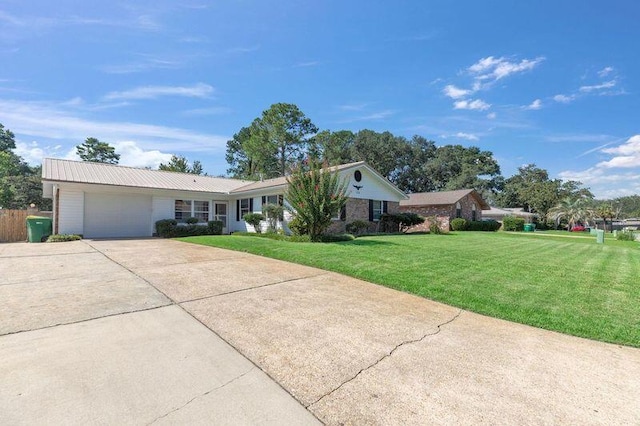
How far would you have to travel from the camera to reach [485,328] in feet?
14.2

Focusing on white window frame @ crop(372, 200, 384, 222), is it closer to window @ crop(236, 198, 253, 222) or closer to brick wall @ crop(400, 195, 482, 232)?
brick wall @ crop(400, 195, 482, 232)

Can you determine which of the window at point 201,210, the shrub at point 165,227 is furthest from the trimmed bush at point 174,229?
the window at point 201,210

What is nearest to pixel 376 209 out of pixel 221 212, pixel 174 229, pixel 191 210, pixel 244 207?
pixel 244 207

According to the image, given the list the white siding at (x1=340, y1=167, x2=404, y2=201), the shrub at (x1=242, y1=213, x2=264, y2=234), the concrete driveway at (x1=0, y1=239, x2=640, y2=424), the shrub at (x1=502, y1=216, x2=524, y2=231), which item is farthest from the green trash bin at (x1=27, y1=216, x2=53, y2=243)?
the shrub at (x1=502, y1=216, x2=524, y2=231)

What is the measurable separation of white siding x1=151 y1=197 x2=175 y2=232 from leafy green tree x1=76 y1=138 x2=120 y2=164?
35.5m

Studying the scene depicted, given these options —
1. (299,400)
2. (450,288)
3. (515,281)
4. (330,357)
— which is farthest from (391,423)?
(515,281)

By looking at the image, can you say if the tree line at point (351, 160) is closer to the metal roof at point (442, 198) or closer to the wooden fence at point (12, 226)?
the metal roof at point (442, 198)

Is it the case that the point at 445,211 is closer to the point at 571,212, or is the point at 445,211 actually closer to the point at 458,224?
the point at 458,224

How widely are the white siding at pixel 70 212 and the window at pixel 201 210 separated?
5.75 metres

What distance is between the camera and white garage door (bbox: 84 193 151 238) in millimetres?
16406

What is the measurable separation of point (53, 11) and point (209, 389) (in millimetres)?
10777

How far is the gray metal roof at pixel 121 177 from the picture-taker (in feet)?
50.9

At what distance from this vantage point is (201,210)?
1997 cm

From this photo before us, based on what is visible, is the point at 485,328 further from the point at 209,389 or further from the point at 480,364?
the point at 209,389
